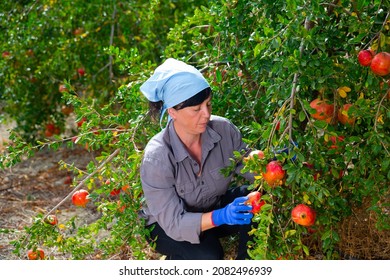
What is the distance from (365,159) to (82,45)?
2.65m

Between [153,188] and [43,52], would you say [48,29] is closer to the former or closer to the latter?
[43,52]

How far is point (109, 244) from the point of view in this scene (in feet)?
10.6

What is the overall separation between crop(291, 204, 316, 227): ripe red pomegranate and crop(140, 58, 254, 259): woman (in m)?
0.21

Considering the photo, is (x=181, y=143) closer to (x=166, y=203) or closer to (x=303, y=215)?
(x=166, y=203)

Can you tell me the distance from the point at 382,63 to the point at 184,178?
0.92 meters

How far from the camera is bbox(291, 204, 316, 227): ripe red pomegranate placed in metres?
2.62

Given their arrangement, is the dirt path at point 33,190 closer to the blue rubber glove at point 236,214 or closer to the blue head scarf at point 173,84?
the blue head scarf at point 173,84

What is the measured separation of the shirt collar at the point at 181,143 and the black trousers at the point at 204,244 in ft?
0.89

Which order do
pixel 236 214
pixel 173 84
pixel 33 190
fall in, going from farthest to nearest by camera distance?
pixel 33 190
pixel 173 84
pixel 236 214

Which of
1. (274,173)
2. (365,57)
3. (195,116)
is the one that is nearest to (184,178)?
(195,116)

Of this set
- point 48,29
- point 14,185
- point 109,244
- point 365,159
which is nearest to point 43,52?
point 48,29

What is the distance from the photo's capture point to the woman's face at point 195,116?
114 inches

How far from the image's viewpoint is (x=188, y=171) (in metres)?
3.01

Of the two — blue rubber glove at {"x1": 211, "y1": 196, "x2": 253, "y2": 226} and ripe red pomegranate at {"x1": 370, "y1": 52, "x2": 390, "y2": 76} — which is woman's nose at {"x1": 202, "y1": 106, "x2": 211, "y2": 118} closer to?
blue rubber glove at {"x1": 211, "y1": 196, "x2": 253, "y2": 226}
